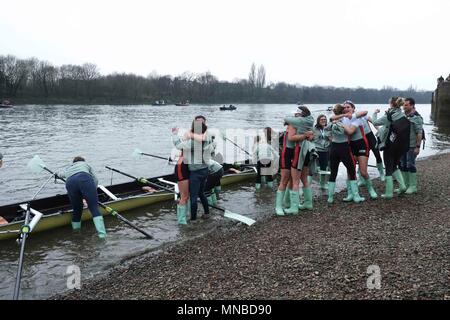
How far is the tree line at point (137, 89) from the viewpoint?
97.5 metres

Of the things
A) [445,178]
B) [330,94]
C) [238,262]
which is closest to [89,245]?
[238,262]

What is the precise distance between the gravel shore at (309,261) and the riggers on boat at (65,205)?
8.58 ft

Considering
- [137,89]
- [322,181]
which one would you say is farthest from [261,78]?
[322,181]

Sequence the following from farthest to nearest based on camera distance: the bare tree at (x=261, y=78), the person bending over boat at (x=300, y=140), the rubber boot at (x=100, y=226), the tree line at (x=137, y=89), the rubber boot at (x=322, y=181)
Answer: the bare tree at (x=261, y=78), the tree line at (x=137, y=89), the rubber boot at (x=322, y=181), the rubber boot at (x=100, y=226), the person bending over boat at (x=300, y=140)

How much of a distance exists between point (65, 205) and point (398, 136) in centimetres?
789

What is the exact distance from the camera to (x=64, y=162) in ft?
66.3

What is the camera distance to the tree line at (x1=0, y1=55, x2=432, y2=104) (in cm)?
9750

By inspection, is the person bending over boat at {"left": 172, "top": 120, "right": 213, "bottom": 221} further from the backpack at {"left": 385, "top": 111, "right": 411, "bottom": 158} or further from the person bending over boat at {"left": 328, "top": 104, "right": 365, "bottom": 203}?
the backpack at {"left": 385, "top": 111, "right": 411, "bottom": 158}

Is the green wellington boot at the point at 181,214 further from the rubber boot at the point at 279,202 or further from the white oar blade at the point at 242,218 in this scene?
the rubber boot at the point at 279,202

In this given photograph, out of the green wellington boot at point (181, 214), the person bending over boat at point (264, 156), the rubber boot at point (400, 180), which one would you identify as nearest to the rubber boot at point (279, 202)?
the green wellington boot at point (181, 214)

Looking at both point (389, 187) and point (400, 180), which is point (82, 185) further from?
point (400, 180)

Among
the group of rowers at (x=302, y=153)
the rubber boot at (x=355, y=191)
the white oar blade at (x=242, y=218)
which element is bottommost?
the white oar blade at (x=242, y=218)
